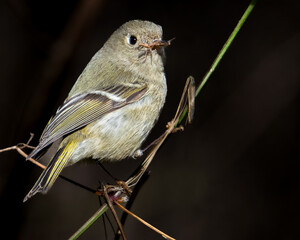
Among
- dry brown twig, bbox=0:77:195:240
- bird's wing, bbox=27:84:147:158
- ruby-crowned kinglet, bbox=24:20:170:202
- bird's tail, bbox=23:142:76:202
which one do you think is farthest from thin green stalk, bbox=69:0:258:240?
bird's wing, bbox=27:84:147:158

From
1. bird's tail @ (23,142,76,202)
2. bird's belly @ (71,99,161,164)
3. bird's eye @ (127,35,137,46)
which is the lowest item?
bird's tail @ (23,142,76,202)

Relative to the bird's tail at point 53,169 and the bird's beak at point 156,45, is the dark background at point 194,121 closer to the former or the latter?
the bird's beak at point 156,45

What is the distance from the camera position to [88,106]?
203 cm

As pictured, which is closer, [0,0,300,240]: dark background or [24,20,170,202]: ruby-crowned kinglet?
[24,20,170,202]: ruby-crowned kinglet

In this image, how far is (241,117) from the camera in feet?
11.0

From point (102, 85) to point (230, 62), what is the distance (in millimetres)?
1551

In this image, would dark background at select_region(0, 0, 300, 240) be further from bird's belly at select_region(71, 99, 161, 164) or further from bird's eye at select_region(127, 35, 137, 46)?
bird's belly at select_region(71, 99, 161, 164)

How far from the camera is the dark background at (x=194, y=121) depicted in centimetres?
294

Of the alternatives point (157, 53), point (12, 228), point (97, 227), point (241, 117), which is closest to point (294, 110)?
point (241, 117)

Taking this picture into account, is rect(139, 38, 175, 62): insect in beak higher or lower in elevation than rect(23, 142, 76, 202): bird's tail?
higher

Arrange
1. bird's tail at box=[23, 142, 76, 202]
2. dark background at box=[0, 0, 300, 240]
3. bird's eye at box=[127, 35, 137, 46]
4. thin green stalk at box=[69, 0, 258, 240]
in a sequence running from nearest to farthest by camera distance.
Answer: thin green stalk at box=[69, 0, 258, 240], bird's tail at box=[23, 142, 76, 202], bird's eye at box=[127, 35, 137, 46], dark background at box=[0, 0, 300, 240]

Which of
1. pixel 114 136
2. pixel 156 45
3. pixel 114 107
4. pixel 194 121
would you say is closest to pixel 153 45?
pixel 156 45

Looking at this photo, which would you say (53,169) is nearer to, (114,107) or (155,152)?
(114,107)

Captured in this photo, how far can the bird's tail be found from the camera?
1659mm
